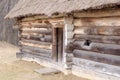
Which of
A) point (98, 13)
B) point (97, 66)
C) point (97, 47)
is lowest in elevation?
point (97, 66)

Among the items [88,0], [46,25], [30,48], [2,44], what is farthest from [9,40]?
[88,0]

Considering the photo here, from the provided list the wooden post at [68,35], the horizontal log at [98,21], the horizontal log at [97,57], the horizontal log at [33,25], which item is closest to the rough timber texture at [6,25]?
the horizontal log at [33,25]

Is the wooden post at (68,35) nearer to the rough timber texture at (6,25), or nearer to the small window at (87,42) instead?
the small window at (87,42)

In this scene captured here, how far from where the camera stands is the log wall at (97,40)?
25.7 feet

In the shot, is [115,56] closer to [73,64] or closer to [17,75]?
[73,64]

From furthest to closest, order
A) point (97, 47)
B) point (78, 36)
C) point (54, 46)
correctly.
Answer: point (54, 46) < point (78, 36) < point (97, 47)

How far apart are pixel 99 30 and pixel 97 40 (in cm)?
34

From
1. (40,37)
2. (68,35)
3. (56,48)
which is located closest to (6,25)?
(40,37)

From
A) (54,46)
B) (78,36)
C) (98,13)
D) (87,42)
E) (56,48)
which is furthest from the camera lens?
(56,48)

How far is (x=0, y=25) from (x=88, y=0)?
18114 millimetres

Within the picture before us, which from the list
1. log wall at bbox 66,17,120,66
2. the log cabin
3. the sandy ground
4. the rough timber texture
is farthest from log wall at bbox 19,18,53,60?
the rough timber texture

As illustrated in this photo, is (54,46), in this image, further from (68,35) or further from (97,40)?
(97,40)

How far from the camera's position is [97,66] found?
8.58 meters

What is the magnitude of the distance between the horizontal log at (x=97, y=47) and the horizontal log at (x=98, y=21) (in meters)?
0.60
